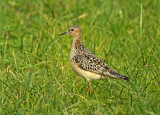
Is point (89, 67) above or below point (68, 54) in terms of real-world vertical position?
above

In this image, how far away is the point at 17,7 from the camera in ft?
39.5

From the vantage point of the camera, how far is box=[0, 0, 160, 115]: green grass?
19.6ft

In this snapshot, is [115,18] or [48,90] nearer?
[48,90]

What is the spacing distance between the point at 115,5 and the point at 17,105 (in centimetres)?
712

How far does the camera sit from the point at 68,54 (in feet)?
29.9

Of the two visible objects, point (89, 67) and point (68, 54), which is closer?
point (89, 67)

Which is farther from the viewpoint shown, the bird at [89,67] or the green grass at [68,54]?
the bird at [89,67]

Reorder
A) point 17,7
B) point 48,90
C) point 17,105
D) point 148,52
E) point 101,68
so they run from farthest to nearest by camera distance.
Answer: point 17,7
point 148,52
point 101,68
point 48,90
point 17,105

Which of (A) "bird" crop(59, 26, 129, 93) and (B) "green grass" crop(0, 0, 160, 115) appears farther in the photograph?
(A) "bird" crop(59, 26, 129, 93)

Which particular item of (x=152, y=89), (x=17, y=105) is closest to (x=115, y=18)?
(x=152, y=89)

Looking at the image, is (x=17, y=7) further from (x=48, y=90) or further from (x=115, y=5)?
(x=48, y=90)

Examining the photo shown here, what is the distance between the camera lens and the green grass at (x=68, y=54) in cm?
597

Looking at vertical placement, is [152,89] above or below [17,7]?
below

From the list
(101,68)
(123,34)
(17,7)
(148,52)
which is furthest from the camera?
(17,7)
